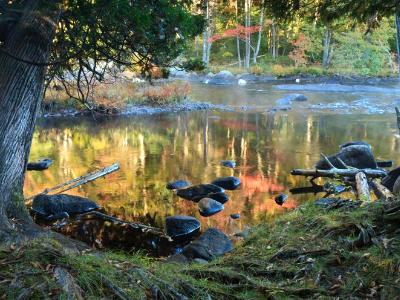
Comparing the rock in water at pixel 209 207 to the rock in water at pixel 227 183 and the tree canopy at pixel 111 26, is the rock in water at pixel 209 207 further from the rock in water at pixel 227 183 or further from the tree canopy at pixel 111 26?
the tree canopy at pixel 111 26

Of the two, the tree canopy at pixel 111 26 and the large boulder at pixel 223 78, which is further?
the large boulder at pixel 223 78

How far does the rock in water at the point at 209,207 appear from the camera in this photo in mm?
8861

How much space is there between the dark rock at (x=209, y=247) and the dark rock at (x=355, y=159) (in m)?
5.33

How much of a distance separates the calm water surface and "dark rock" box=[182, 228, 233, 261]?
103cm

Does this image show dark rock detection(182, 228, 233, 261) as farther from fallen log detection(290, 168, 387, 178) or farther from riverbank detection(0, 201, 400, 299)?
fallen log detection(290, 168, 387, 178)

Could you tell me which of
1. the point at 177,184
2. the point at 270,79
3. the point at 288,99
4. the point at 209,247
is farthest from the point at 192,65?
the point at 270,79

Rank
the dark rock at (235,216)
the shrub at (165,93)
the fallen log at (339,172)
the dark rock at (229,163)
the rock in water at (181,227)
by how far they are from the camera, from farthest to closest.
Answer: the shrub at (165,93) < the dark rock at (229,163) < the fallen log at (339,172) < the dark rock at (235,216) < the rock in water at (181,227)

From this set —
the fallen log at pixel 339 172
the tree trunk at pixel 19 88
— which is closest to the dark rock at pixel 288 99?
the fallen log at pixel 339 172

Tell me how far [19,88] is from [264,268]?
Result: 310 centimetres

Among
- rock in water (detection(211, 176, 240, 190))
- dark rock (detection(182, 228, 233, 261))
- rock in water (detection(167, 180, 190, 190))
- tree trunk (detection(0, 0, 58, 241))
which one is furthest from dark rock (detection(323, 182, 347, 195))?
tree trunk (detection(0, 0, 58, 241))

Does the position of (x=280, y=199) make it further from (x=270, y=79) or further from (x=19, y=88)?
(x=270, y=79)

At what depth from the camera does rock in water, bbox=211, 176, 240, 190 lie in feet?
34.2

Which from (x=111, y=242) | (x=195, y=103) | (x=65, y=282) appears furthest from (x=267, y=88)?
(x=65, y=282)

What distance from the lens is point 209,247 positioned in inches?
268
